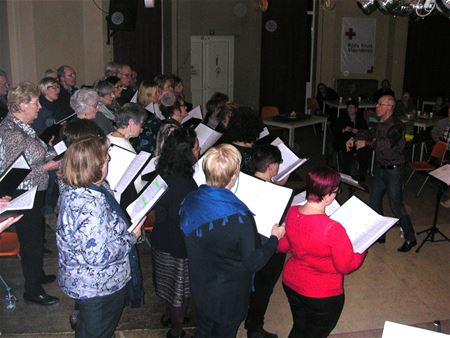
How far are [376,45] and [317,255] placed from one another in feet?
42.9

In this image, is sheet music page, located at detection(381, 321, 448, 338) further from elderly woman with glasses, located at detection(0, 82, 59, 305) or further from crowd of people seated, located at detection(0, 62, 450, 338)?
elderly woman with glasses, located at detection(0, 82, 59, 305)

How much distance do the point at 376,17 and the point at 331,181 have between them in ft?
42.3

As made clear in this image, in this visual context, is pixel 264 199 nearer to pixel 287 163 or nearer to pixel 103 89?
pixel 287 163

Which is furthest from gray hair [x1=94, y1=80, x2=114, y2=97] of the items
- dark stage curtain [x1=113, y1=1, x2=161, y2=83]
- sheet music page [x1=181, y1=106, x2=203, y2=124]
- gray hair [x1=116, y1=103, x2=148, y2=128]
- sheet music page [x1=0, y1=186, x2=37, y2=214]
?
dark stage curtain [x1=113, y1=1, x2=161, y2=83]

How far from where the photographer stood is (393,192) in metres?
5.32

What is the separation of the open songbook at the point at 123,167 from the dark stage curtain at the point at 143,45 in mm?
7616

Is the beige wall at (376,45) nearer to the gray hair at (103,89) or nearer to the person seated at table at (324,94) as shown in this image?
the person seated at table at (324,94)

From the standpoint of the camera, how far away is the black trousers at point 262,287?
138 inches

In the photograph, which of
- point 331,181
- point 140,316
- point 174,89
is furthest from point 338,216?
point 174,89

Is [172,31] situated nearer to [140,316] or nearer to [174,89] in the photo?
[174,89]

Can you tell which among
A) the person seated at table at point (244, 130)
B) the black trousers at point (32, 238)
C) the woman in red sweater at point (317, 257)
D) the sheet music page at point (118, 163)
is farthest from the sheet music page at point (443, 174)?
the black trousers at point (32, 238)

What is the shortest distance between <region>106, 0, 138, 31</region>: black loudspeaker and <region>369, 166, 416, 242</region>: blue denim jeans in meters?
5.97

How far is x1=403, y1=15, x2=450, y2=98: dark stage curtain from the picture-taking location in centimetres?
1470

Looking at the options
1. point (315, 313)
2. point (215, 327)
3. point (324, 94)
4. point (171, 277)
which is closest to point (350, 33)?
point (324, 94)
